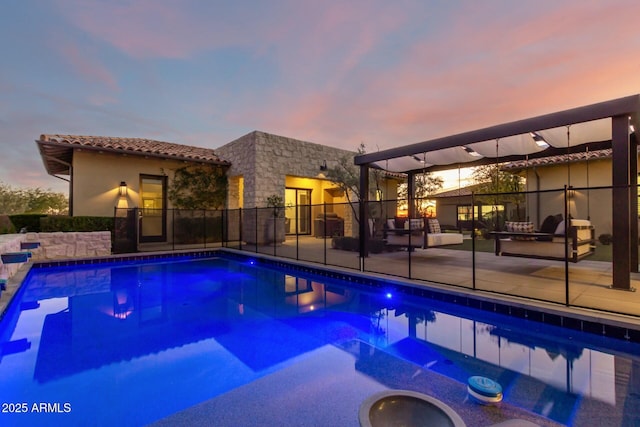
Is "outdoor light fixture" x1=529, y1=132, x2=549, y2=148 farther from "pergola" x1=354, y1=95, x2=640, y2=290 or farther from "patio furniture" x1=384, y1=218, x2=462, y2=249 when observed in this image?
"patio furniture" x1=384, y1=218, x2=462, y2=249

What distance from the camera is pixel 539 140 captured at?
5410mm

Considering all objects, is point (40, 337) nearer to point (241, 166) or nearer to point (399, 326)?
point (399, 326)

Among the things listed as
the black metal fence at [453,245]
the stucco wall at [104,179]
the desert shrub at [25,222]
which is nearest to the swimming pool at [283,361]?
the black metal fence at [453,245]

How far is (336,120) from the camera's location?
11391mm

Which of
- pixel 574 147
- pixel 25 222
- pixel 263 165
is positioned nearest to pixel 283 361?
pixel 574 147

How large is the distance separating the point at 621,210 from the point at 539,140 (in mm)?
1945

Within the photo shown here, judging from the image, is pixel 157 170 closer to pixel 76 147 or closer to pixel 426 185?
pixel 76 147

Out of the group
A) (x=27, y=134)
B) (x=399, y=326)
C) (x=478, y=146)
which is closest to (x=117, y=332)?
(x=399, y=326)

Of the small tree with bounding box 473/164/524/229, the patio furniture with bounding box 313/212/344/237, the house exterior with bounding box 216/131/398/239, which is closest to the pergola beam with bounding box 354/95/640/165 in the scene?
the house exterior with bounding box 216/131/398/239

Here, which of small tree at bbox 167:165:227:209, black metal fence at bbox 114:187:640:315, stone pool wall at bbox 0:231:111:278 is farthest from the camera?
small tree at bbox 167:165:227:209

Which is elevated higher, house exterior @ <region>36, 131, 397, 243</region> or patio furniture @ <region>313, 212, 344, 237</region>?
house exterior @ <region>36, 131, 397, 243</region>

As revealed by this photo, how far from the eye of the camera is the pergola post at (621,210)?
3.94m

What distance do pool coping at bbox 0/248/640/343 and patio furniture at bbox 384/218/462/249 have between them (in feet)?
3.94

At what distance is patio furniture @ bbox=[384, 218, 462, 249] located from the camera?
6.40 m
